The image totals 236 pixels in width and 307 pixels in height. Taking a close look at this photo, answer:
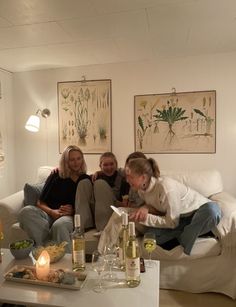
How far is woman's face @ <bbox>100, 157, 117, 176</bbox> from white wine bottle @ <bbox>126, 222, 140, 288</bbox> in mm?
1342

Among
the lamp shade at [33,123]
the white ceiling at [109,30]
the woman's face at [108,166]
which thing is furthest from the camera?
the lamp shade at [33,123]

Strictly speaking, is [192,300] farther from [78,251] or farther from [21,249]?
[21,249]

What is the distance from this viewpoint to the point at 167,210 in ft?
6.50

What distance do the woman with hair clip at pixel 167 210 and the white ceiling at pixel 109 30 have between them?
3.59 feet

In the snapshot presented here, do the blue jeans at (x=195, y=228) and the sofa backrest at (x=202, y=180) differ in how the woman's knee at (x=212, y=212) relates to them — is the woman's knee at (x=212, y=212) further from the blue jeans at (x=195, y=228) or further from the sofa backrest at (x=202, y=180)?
the sofa backrest at (x=202, y=180)

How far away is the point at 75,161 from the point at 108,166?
0.33 meters

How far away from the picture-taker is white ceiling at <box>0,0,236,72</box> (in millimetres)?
1861

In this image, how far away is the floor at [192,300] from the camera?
1.94 metres

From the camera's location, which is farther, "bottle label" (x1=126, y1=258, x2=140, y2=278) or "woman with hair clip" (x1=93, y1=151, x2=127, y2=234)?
"woman with hair clip" (x1=93, y1=151, x2=127, y2=234)

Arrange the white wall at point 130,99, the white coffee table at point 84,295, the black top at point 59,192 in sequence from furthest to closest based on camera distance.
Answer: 1. the white wall at point 130,99
2. the black top at point 59,192
3. the white coffee table at point 84,295

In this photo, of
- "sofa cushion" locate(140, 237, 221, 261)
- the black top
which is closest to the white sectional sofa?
"sofa cushion" locate(140, 237, 221, 261)

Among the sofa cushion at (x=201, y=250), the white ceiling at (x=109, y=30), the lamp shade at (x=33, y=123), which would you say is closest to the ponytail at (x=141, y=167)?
the sofa cushion at (x=201, y=250)

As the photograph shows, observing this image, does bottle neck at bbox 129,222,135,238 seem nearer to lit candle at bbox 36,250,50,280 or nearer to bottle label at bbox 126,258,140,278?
bottle label at bbox 126,258,140,278

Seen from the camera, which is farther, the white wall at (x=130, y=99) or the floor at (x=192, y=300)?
the white wall at (x=130, y=99)
